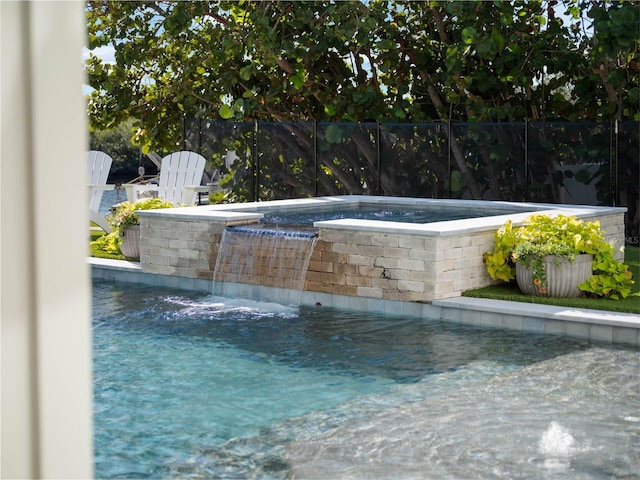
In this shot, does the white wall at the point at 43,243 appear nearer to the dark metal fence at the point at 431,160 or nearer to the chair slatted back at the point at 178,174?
the chair slatted back at the point at 178,174

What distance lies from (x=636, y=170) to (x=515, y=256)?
4.40 m

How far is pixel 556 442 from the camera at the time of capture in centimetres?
401

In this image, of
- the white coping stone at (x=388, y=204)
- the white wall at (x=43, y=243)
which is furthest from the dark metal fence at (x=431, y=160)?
the white wall at (x=43, y=243)

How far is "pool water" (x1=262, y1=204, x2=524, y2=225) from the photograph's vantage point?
9.27 m

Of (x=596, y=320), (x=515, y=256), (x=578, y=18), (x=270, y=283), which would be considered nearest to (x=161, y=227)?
(x=270, y=283)

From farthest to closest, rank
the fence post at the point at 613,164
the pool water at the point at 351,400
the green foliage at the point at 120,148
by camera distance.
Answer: the green foliage at the point at 120,148
the fence post at the point at 613,164
the pool water at the point at 351,400

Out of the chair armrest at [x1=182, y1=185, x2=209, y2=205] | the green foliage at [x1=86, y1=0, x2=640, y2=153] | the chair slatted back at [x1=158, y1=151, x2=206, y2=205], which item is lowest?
the chair armrest at [x1=182, y1=185, x2=209, y2=205]

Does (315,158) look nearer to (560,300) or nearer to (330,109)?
(330,109)

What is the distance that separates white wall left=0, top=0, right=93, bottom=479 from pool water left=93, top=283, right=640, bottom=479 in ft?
9.33

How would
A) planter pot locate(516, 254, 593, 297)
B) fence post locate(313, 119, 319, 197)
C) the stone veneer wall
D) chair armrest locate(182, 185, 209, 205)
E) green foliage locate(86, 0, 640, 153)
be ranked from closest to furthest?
planter pot locate(516, 254, 593, 297) → the stone veneer wall → chair armrest locate(182, 185, 209, 205) → green foliage locate(86, 0, 640, 153) → fence post locate(313, 119, 319, 197)

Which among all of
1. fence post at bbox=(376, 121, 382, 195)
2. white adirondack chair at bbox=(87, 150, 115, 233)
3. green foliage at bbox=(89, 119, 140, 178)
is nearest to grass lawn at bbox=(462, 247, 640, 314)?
fence post at bbox=(376, 121, 382, 195)

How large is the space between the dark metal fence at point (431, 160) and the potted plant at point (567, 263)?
3.98m

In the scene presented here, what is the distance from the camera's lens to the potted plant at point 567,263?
6840 millimetres

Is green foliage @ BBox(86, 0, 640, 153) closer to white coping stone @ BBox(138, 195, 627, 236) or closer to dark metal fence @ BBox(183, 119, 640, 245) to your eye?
dark metal fence @ BBox(183, 119, 640, 245)
